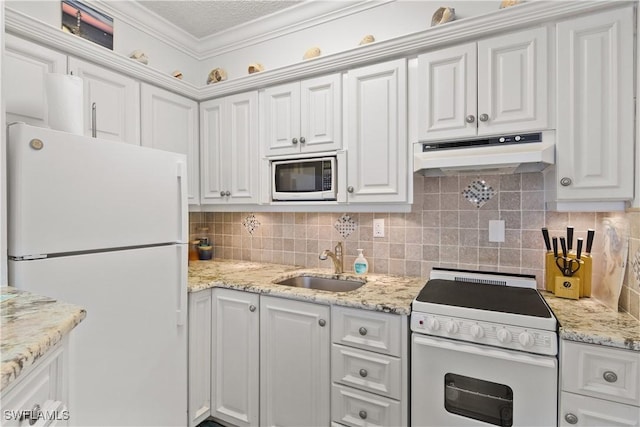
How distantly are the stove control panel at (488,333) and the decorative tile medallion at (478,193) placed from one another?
0.84m

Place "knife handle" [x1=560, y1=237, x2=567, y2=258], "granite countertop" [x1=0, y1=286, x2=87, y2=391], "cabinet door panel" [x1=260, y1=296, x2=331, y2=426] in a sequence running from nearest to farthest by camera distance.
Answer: "granite countertop" [x1=0, y1=286, x2=87, y2=391] → "knife handle" [x1=560, y1=237, x2=567, y2=258] → "cabinet door panel" [x1=260, y1=296, x2=331, y2=426]

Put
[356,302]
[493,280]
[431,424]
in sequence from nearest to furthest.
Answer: [431,424] → [356,302] → [493,280]

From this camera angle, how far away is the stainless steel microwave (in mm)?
2094

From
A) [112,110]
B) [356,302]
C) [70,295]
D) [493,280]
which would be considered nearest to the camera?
[70,295]

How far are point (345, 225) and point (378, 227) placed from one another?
253 millimetres

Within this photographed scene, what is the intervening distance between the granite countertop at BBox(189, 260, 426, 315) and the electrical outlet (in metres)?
0.28

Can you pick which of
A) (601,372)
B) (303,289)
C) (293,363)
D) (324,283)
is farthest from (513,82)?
(293,363)

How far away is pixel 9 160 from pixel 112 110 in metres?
0.91

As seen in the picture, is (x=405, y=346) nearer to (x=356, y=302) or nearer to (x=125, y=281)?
(x=356, y=302)

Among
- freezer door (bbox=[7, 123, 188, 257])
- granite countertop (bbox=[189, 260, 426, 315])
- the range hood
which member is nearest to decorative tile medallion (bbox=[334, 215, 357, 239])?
granite countertop (bbox=[189, 260, 426, 315])

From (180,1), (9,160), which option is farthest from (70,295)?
(180,1)

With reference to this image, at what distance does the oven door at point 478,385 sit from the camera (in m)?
1.31

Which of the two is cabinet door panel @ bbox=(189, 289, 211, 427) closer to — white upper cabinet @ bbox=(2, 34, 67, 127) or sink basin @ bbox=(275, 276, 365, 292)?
sink basin @ bbox=(275, 276, 365, 292)

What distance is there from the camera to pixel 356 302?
1.64 m
